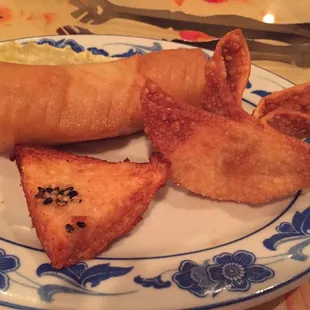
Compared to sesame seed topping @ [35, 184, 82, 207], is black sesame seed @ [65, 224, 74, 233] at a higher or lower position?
lower

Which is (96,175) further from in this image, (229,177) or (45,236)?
(229,177)

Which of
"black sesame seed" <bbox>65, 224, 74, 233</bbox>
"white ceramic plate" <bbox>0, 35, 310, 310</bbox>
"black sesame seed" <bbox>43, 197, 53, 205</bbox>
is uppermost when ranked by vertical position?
"black sesame seed" <bbox>43, 197, 53, 205</bbox>

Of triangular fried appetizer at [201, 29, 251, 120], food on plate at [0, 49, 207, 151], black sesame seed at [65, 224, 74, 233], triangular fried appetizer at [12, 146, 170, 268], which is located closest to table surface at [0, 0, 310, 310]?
triangular fried appetizer at [201, 29, 251, 120]

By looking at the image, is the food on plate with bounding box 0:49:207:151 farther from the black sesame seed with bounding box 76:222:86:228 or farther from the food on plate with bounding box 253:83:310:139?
the black sesame seed with bounding box 76:222:86:228

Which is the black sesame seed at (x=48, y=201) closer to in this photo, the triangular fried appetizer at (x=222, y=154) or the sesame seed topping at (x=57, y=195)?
the sesame seed topping at (x=57, y=195)

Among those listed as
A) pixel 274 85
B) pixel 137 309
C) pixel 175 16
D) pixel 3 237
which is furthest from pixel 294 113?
pixel 175 16

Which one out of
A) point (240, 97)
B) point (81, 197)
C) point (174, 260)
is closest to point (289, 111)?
point (240, 97)
